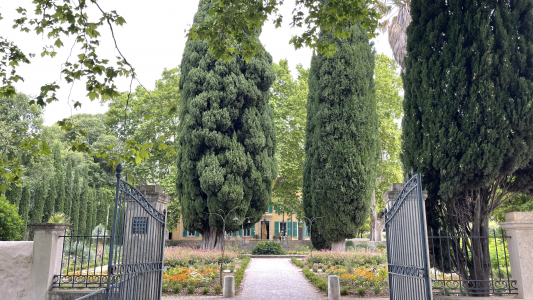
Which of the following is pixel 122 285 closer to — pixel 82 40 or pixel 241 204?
pixel 82 40

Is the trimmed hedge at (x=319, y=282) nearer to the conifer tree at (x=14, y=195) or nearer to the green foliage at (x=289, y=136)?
the green foliage at (x=289, y=136)

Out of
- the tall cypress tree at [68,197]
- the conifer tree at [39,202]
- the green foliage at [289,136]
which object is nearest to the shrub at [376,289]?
the green foliage at [289,136]

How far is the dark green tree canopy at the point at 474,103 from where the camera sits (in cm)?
550

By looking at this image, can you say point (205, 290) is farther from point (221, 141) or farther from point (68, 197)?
point (68, 197)

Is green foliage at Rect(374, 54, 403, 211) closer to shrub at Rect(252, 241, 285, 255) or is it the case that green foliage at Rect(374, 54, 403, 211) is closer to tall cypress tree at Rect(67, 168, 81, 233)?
shrub at Rect(252, 241, 285, 255)

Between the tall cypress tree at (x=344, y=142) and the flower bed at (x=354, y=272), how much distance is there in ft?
7.54

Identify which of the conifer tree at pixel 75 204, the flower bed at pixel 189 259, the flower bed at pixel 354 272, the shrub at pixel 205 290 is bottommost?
the shrub at pixel 205 290

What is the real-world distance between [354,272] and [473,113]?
7.19m

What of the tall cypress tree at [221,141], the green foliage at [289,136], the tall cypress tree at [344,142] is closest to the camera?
the tall cypress tree at [221,141]

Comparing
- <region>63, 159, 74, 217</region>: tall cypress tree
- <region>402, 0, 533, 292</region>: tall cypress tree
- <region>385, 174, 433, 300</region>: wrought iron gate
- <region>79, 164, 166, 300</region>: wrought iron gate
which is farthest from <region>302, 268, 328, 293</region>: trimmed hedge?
<region>63, 159, 74, 217</region>: tall cypress tree

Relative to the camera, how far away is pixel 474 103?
5.73 metres

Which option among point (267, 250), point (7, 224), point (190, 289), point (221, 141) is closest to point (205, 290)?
point (190, 289)

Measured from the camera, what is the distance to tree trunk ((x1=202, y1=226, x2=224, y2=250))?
16.9 meters

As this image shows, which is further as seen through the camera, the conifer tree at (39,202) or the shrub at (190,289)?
the conifer tree at (39,202)
